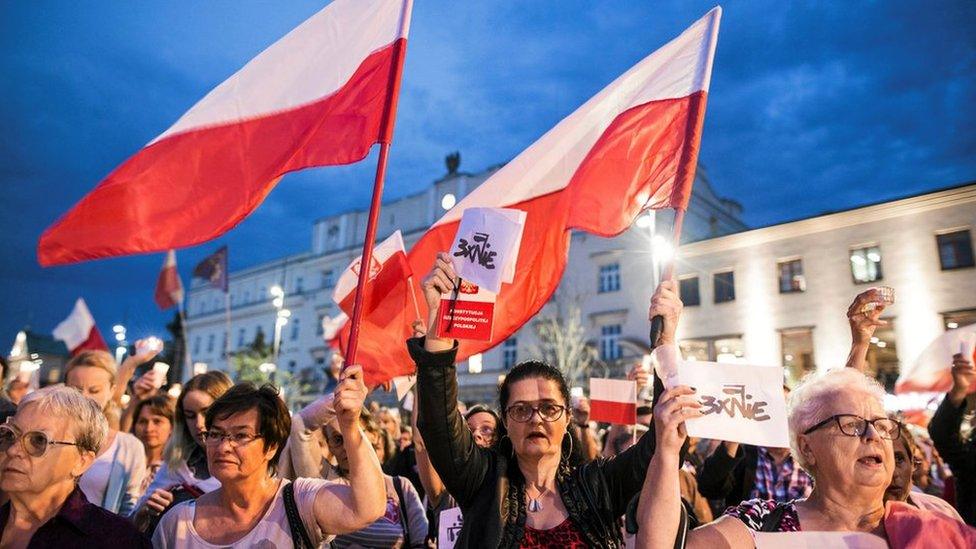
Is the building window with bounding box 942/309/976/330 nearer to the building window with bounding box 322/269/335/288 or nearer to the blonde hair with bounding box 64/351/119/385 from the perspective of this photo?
the blonde hair with bounding box 64/351/119/385

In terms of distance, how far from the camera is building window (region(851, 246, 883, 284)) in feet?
92.6

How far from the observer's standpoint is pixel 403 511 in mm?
4367

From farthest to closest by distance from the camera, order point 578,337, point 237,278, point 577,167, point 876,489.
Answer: point 237,278, point 578,337, point 577,167, point 876,489

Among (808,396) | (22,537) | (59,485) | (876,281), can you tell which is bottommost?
(22,537)

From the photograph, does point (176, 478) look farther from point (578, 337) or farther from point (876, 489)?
point (578, 337)

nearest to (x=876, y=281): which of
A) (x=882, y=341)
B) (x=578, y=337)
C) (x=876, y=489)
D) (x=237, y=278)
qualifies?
(x=882, y=341)

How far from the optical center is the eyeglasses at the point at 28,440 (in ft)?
9.05

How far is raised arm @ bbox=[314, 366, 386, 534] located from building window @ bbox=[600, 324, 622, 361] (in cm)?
3281

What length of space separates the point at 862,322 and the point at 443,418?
2.27 metres

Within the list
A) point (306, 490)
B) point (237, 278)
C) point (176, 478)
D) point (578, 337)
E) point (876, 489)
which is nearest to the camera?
point (876, 489)

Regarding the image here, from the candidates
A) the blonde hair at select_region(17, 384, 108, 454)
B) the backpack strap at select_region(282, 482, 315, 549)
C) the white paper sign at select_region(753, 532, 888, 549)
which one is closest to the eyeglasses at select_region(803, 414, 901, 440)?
the white paper sign at select_region(753, 532, 888, 549)

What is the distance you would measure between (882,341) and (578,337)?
1394 centimetres

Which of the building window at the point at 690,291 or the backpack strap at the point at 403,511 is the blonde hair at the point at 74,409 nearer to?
the backpack strap at the point at 403,511

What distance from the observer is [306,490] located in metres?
2.96
